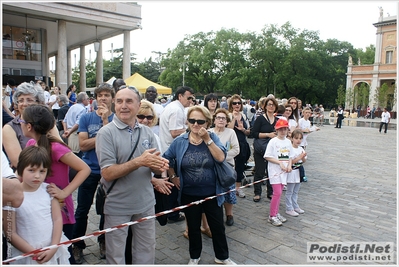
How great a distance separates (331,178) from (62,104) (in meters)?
7.52

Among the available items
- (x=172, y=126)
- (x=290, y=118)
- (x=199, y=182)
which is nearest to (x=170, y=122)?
(x=172, y=126)

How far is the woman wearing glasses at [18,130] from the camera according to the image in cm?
281

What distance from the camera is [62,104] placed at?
8.48 metres

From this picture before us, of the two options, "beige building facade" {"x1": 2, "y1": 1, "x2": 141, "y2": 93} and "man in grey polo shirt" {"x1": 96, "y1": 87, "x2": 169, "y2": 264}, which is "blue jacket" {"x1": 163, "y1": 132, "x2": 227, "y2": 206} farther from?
"beige building facade" {"x1": 2, "y1": 1, "x2": 141, "y2": 93}

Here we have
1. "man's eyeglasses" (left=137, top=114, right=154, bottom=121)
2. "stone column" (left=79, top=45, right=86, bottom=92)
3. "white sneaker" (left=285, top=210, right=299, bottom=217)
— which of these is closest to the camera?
"man's eyeglasses" (left=137, top=114, right=154, bottom=121)

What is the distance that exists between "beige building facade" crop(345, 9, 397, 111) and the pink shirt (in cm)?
5507

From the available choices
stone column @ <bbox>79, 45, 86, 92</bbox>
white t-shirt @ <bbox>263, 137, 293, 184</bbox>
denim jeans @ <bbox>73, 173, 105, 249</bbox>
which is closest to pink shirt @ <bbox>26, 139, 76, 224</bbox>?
denim jeans @ <bbox>73, 173, 105, 249</bbox>

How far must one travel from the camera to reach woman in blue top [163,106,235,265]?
3.59 m

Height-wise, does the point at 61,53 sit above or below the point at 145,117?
above

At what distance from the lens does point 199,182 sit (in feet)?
11.8

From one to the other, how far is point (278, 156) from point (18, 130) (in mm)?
3733

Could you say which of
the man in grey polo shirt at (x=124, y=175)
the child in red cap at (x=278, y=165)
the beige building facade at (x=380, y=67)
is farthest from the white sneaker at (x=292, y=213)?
the beige building facade at (x=380, y=67)

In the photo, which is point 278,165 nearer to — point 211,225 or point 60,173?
point 211,225

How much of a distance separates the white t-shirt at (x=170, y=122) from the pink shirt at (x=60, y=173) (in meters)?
2.26
